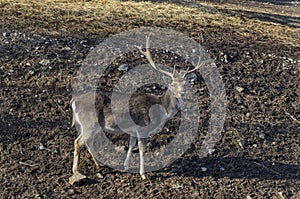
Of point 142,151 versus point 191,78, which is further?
point 191,78

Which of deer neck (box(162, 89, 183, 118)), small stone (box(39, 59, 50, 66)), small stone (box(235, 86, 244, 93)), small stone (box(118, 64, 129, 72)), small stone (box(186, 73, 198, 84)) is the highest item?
deer neck (box(162, 89, 183, 118))

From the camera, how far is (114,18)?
34.1 ft

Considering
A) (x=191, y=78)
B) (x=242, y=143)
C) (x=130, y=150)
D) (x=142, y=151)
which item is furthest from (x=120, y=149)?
(x=191, y=78)

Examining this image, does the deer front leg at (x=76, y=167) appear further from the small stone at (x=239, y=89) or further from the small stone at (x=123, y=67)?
the small stone at (x=239, y=89)

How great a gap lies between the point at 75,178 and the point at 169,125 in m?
1.77

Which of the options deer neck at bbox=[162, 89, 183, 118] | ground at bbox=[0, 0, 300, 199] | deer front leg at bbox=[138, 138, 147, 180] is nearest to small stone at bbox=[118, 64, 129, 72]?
ground at bbox=[0, 0, 300, 199]

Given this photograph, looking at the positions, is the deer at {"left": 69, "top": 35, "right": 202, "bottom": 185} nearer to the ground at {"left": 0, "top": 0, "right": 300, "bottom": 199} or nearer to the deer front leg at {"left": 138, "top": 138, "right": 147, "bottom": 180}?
the deer front leg at {"left": 138, "top": 138, "right": 147, "bottom": 180}

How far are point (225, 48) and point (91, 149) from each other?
3.78 metres

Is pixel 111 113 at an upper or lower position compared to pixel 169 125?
upper

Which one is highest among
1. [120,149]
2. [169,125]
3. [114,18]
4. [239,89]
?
[114,18]

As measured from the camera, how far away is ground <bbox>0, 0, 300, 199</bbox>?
6.14 metres

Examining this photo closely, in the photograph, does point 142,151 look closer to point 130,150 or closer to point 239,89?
point 130,150

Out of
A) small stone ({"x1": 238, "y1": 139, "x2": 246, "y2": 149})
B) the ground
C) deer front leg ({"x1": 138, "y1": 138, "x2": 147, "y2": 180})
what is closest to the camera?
the ground

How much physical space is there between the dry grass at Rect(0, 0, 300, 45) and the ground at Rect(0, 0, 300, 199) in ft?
0.07
